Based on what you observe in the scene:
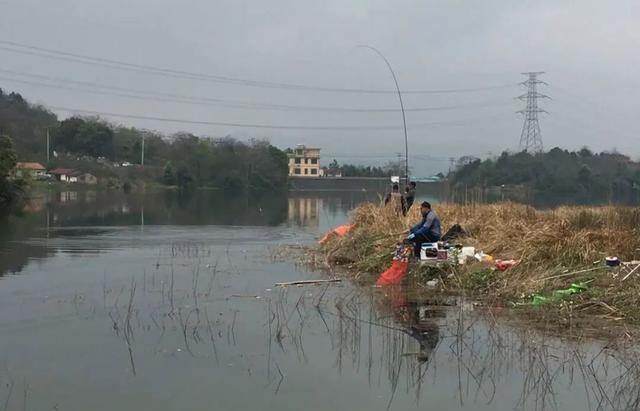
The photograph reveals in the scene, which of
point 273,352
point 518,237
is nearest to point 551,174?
point 518,237

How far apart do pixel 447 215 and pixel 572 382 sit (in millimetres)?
12570

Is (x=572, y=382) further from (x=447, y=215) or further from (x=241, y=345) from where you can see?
(x=447, y=215)

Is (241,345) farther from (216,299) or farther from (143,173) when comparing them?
(143,173)

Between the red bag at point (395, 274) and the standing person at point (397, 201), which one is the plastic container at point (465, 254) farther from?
the standing person at point (397, 201)

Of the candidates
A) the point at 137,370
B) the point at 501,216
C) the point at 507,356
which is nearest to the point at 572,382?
the point at 507,356

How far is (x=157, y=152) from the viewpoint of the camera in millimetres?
99125

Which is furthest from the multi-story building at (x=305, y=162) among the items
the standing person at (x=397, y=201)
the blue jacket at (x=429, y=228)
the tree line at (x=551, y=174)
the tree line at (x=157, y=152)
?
the blue jacket at (x=429, y=228)

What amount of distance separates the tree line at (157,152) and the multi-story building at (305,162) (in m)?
13.3

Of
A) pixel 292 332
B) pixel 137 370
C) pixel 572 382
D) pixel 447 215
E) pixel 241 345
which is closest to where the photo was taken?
pixel 572 382

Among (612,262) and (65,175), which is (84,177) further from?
(612,262)

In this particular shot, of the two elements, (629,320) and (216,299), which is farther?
(216,299)

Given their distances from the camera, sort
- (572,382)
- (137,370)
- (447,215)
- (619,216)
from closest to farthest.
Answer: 1. (572,382)
2. (137,370)
3. (619,216)
4. (447,215)

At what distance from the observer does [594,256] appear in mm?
11641

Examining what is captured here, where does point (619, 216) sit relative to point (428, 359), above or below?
above
